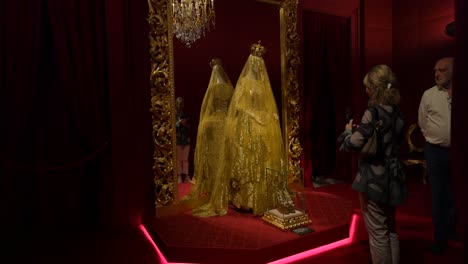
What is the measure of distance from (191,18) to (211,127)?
43.1 inches

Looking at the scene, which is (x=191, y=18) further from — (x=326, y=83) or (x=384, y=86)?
(x=326, y=83)

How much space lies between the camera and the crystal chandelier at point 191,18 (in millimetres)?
3447

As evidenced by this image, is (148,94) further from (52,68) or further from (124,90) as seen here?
(52,68)

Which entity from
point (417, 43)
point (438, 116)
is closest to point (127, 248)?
point (438, 116)

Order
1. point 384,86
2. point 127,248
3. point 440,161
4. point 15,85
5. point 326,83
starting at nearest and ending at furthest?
1. point 384,86
2. point 440,161
3. point 127,248
4. point 15,85
5. point 326,83

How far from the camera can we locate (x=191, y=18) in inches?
138

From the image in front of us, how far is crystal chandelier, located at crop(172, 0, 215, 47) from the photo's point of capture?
345 cm

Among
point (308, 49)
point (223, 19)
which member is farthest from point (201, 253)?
point (308, 49)

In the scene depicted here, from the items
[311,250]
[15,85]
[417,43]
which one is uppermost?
[417,43]

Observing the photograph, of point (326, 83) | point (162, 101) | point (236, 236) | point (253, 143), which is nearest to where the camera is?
point (236, 236)

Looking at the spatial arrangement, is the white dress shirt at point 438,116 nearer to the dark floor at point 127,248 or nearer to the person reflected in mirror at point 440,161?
the person reflected in mirror at point 440,161

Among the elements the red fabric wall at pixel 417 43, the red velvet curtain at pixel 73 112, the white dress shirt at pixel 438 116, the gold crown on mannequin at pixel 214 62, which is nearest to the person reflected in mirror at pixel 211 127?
the gold crown on mannequin at pixel 214 62

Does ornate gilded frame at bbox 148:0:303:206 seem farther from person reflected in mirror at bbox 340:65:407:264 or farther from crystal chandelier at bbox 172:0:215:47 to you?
person reflected in mirror at bbox 340:65:407:264

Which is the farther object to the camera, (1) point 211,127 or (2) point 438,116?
(1) point 211,127
